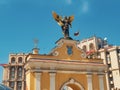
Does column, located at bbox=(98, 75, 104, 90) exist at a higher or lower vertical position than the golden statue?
lower

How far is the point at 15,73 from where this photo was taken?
193 feet

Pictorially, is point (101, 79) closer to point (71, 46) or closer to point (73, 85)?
point (73, 85)

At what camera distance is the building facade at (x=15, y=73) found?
57875 mm

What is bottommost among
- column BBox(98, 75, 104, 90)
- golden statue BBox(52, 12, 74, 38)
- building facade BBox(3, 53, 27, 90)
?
column BBox(98, 75, 104, 90)

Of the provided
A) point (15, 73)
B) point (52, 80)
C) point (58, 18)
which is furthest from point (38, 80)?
point (15, 73)

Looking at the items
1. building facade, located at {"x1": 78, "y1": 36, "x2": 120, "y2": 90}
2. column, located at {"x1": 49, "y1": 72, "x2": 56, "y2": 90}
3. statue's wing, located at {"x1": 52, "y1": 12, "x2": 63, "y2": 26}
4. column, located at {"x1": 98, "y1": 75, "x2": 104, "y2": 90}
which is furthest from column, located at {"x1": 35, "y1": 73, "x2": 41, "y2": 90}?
building facade, located at {"x1": 78, "y1": 36, "x2": 120, "y2": 90}

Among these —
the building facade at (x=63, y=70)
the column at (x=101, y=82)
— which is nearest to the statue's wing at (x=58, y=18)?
the building facade at (x=63, y=70)

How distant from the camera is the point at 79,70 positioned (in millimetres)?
28312

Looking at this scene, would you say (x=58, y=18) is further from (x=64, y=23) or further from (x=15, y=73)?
(x=15, y=73)

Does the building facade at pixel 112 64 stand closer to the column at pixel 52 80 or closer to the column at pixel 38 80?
the column at pixel 52 80

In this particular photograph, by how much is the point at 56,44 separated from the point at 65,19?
379 cm

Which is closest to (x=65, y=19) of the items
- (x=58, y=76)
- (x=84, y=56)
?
(x=84, y=56)

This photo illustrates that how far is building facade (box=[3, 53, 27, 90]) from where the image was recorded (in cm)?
5788

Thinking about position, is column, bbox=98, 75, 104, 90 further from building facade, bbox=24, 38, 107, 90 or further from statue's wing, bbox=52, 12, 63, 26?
statue's wing, bbox=52, 12, 63, 26
